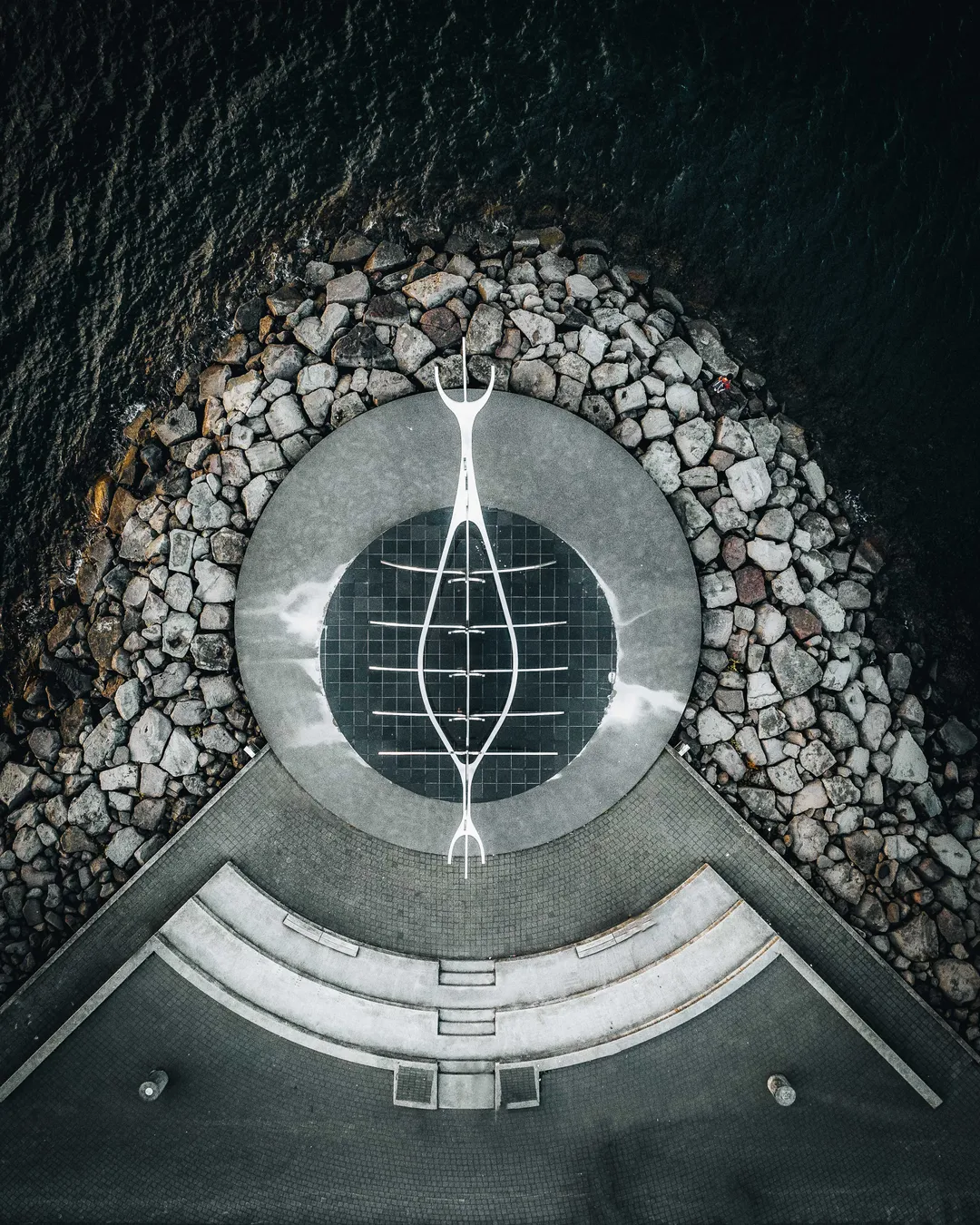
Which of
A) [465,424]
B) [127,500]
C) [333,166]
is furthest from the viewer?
[333,166]

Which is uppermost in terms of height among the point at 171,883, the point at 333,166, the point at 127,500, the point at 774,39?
the point at 774,39

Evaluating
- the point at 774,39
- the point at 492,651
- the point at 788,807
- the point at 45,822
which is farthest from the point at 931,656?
the point at 45,822

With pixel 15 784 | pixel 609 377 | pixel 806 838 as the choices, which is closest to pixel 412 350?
pixel 609 377

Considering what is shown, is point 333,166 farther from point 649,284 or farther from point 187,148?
point 649,284

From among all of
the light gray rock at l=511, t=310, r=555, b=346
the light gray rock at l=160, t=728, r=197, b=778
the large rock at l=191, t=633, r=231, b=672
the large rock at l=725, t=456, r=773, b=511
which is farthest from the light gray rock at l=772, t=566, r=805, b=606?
the light gray rock at l=160, t=728, r=197, b=778

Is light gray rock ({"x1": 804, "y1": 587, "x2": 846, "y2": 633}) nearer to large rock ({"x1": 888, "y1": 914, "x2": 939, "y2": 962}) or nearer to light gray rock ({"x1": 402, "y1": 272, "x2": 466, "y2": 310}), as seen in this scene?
large rock ({"x1": 888, "y1": 914, "x2": 939, "y2": 962})

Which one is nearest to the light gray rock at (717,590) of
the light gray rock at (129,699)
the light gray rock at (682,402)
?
the light gray rock at (682,402)
